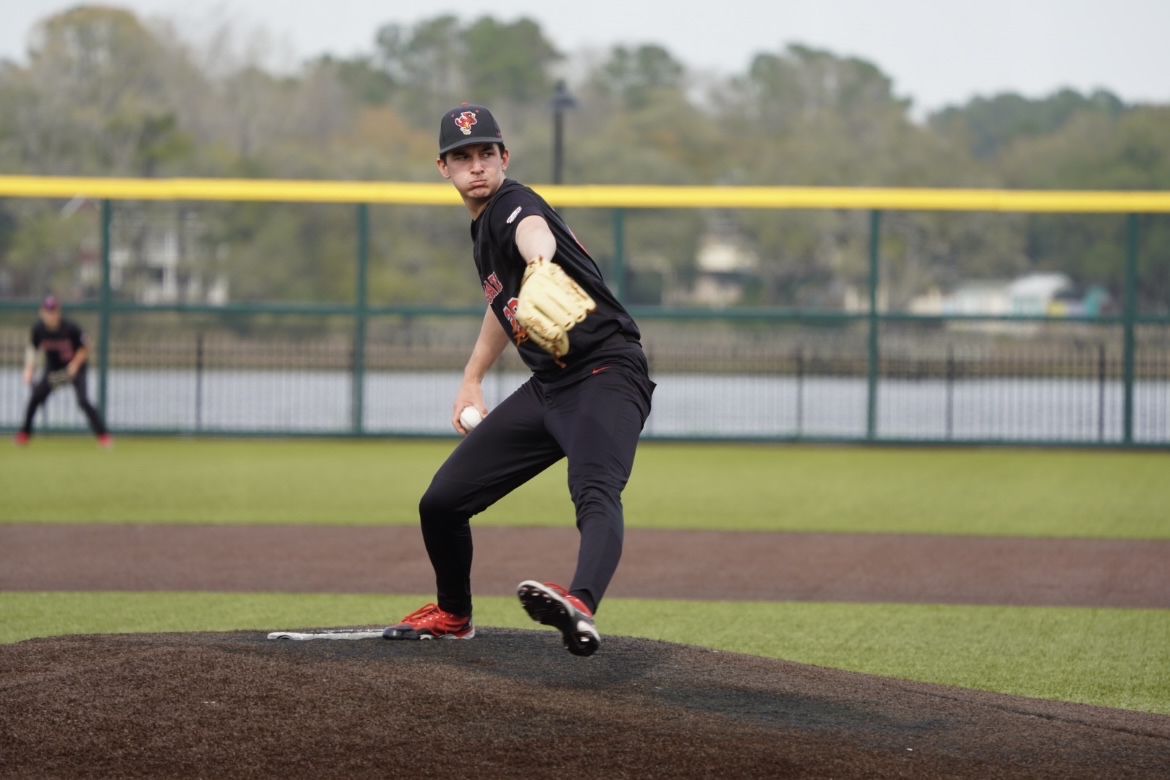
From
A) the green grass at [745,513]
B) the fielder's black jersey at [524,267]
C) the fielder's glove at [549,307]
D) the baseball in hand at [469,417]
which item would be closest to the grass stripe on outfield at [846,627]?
the green grass at [745,513]

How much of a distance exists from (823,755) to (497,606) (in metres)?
3.87

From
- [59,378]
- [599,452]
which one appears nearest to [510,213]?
[599,452]

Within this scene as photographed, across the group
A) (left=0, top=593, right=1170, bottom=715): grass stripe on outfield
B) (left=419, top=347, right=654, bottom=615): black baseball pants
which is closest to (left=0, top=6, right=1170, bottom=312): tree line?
(left=0, top=593, right=1170, bottom=715): grass stripe on outfield

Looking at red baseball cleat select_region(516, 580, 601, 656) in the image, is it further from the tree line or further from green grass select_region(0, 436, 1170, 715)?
the tree line

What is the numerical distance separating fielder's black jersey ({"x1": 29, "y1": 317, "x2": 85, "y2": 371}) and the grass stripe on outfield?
9142mm

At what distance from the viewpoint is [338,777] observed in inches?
156

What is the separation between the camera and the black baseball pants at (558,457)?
15.1ft

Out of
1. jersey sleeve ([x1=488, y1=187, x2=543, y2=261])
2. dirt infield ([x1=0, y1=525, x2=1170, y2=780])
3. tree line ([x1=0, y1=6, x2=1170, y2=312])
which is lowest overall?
dirt infield ([x1=0, y1=525, x2=1170, y2=780])

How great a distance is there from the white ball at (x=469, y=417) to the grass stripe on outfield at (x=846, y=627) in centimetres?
92

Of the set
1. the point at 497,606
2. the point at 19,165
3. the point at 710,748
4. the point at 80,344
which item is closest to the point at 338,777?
the point at 710,748

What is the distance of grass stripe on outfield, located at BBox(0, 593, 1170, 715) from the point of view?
6.05 meters

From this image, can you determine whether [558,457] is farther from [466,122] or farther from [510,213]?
[466,122]

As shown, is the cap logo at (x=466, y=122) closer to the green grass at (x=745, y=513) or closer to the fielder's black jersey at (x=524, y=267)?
the fielder's black jersey at (x=524, y=267)

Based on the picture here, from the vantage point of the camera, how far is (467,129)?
16.1ft
